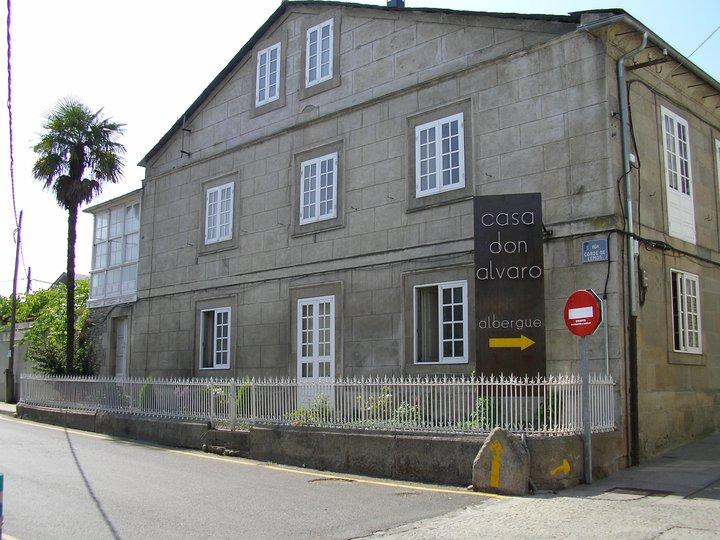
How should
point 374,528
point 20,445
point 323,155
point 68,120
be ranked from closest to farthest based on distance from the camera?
point 374,528 < point 20,445 < point 323,155 < point 68,120

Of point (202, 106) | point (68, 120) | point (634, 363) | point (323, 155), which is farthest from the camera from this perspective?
point (68, 120)

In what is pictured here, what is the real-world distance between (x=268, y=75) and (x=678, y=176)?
1008 cm

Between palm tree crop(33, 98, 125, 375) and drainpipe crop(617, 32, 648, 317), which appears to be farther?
palm tree crop(33, 98, 125, 375)

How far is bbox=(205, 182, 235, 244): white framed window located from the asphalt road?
735cm

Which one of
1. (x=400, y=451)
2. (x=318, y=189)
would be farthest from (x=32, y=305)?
(x=400, y=451)

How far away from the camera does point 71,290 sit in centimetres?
2178

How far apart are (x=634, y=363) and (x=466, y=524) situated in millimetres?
5144

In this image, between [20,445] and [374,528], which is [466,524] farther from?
[20,445]

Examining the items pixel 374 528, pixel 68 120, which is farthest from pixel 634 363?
pixel 68 120

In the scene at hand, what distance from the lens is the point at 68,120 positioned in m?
22.2

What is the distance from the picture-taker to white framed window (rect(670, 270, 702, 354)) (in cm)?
1349

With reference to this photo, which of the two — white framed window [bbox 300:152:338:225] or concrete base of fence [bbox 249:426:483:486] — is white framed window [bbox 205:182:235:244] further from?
concrete base of fence [bbox 249:426:483:486]

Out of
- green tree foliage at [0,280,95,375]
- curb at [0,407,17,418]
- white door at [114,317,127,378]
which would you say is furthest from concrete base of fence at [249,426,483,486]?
green tree foliage at [0,280,95,375]

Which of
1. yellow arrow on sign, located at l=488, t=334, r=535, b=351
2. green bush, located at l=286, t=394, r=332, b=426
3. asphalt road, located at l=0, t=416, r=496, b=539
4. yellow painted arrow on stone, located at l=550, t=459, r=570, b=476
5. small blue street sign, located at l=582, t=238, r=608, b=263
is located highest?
small blue street sign, located at l=582, t=238, r=608, b=263
